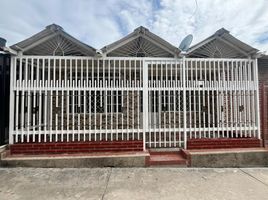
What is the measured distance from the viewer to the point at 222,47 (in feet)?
18.8

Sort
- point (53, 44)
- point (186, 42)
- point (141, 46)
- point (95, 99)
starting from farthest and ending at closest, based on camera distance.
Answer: point (141, 46) < point (186, 42) < point (53, 44) < point (95, 99)

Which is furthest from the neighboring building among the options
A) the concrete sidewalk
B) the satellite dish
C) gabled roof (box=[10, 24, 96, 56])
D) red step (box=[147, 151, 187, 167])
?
the concrete sidewalk

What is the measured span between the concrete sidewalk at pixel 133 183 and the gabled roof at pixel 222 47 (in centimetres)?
327

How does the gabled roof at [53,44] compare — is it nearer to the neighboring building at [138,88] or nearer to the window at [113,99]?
the neighboring building at [138,88]

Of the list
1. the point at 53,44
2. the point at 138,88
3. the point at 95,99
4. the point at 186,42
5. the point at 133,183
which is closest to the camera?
the point at 133,183

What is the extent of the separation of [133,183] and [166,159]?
4.39ft

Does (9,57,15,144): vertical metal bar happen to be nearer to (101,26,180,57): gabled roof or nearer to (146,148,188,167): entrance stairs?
(101,26,180,57): gabled roof

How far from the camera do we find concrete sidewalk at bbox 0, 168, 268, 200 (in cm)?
335

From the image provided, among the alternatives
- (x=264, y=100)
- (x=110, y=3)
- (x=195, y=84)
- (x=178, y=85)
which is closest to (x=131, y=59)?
(x=178, y=85)

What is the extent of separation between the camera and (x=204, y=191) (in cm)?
351

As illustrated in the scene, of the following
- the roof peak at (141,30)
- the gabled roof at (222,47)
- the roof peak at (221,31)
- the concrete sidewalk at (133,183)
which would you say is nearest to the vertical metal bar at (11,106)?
the concrete sidewalk at (133,183)

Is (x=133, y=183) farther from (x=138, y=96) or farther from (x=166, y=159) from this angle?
(x=138, y=96)

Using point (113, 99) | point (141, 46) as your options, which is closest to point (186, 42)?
point (141, 46)

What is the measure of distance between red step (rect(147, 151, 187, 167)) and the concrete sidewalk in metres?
0.17
